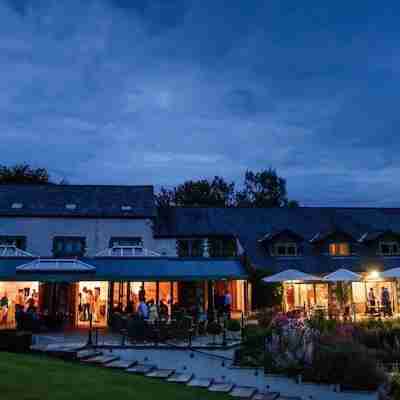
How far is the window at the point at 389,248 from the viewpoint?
28.8 metres

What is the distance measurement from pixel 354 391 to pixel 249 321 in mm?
9870

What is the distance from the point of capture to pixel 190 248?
27672 mm

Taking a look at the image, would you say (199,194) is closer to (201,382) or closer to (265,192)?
(265,192)

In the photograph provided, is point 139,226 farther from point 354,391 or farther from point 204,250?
point 354,391

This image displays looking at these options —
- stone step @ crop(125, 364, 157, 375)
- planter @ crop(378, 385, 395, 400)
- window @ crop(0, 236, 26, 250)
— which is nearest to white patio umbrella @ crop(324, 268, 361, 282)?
stone step @ crop(125, 364, 157, 375)

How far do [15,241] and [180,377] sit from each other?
17.0 meters

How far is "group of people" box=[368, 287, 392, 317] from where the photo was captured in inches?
861

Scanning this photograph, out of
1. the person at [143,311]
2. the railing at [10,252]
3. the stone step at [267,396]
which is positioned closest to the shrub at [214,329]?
the person at [143,311]

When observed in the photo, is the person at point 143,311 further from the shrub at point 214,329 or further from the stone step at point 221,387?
the stone step at point 221,387

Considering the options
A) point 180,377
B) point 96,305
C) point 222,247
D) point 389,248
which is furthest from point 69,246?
point 389,248

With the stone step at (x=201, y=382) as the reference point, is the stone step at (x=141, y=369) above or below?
above

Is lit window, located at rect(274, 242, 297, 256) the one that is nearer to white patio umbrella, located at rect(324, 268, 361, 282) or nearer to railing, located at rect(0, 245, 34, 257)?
white patio umbrella, located at rect(324, 268, 361, 282)

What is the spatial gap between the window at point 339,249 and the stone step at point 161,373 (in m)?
18.4

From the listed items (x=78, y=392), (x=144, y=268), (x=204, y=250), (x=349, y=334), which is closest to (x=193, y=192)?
(x=204, y=250)
